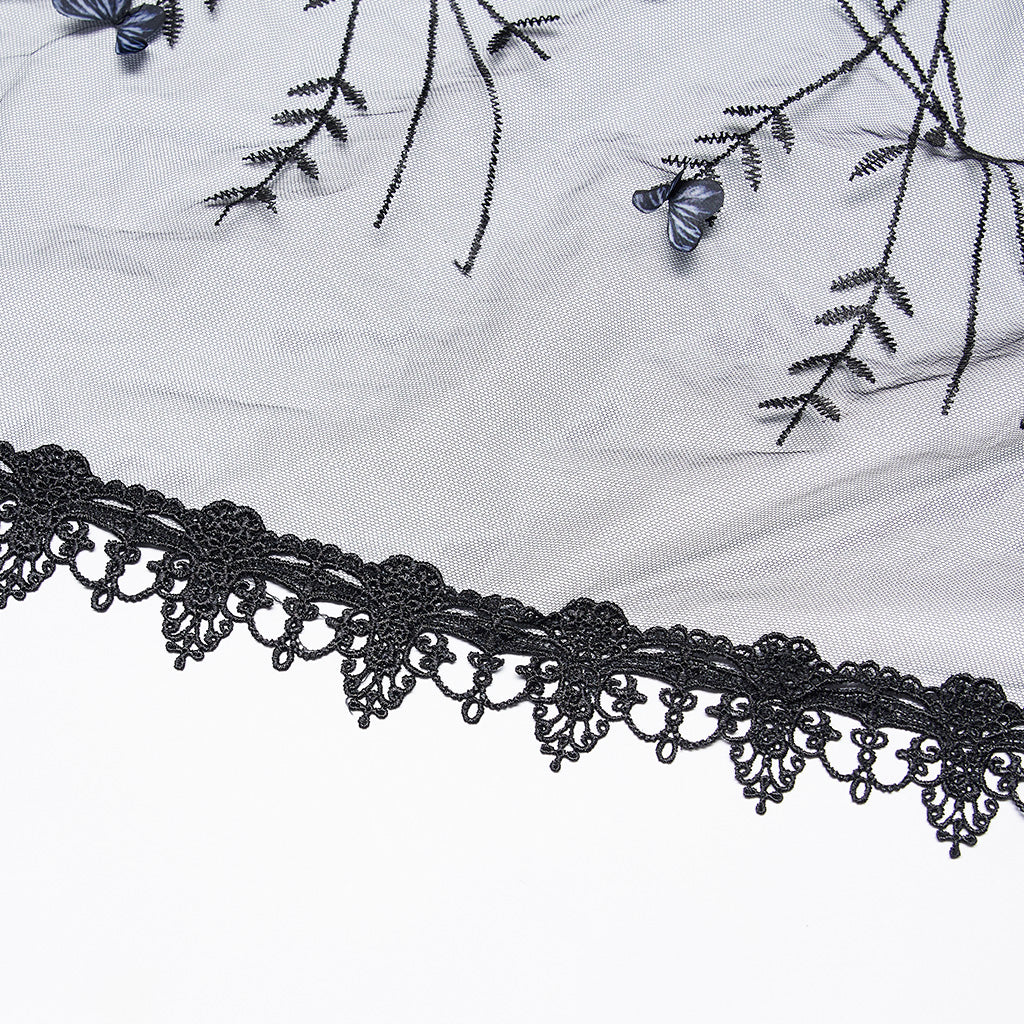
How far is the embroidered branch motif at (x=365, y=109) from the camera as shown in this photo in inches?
24.7

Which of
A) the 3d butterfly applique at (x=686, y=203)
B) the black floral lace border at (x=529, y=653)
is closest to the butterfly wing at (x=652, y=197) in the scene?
the 3d butterfly applique at (x=686, y=203)

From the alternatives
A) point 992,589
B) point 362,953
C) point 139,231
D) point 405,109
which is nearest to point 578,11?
point 405,109

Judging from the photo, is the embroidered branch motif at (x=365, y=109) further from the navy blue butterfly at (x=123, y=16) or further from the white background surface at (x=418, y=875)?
the white background surface at (x=418, y=875)

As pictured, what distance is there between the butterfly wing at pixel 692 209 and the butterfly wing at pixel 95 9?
33 centimetres

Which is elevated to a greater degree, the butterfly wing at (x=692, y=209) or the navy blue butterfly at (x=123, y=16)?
the navy blue butterfly at (x=123, y=16)

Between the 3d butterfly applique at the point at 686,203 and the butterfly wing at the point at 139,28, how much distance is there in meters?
0.29

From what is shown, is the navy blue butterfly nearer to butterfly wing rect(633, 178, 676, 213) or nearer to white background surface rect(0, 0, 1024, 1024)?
white background surface rect(0, 0, 1024, 1024)

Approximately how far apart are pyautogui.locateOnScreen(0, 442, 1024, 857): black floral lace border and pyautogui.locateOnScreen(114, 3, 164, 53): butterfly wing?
232mm

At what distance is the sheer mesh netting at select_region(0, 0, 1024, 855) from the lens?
0.60m

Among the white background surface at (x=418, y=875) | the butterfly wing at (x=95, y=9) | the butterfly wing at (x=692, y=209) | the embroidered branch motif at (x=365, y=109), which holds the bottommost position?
the white background surface at (x=418, y=875)

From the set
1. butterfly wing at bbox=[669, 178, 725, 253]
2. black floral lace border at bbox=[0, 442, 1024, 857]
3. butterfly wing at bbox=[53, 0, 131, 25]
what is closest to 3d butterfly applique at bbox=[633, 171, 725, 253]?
butterfly wing at bbox=[669, 178, 725, 253]

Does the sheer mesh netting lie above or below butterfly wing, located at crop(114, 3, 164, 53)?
below

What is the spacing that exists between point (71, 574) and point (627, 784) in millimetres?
327

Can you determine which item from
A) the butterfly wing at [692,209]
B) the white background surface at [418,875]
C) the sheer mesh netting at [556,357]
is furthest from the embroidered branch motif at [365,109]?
the white background surface at [418,875]
